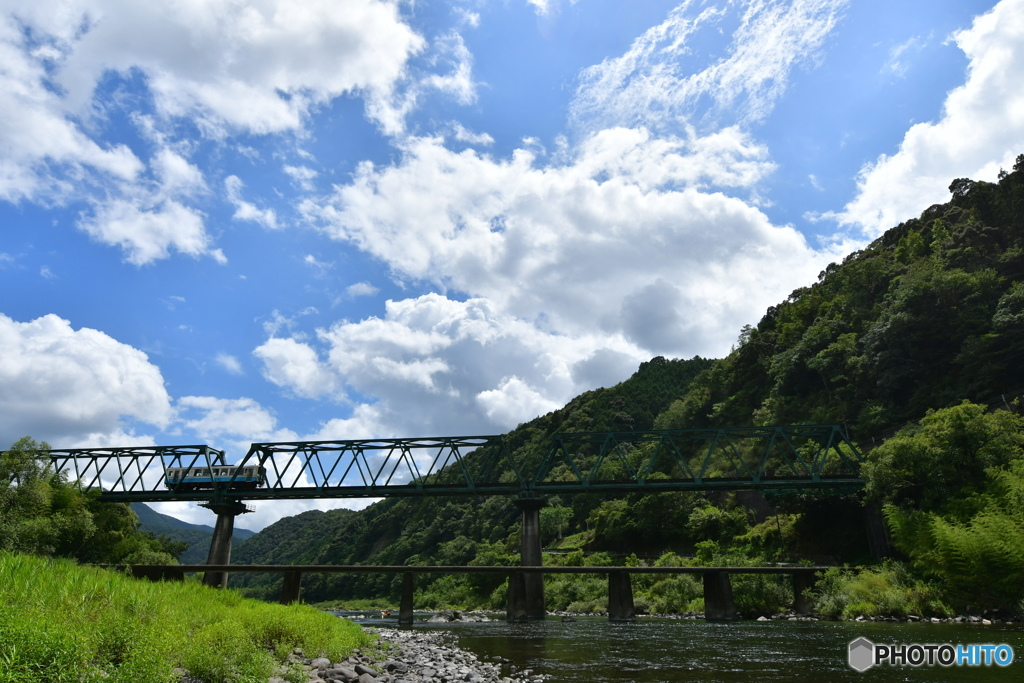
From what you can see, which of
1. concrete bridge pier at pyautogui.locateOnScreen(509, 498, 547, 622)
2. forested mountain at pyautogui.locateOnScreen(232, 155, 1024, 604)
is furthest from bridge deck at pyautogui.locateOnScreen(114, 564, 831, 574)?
forested mountain at pyautogui.locateOnScreen(232, 155, 1024, 604)

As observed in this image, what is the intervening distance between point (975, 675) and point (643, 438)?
51.9 metres

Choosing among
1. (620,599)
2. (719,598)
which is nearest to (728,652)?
(719,598)

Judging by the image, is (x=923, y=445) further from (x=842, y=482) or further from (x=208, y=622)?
(x=208, y=622)

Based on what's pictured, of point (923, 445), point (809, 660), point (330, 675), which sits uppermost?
point (923, 445)

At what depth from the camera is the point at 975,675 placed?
1681cm

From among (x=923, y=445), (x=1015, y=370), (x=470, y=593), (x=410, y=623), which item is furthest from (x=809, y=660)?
(x=470, y=593)

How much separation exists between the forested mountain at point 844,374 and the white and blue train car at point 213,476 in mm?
40690

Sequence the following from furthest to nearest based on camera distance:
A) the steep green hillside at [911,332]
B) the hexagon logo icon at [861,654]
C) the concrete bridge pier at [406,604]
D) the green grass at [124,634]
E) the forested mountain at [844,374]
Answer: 1. the forested mountain at [844,374]
2. the steep green hillside at [911,332]
3. the concrete bridge pier at [406,604]
4. the hexagon logo icon at [861,654]
5. the green grass at [124,634]

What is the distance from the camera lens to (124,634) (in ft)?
34.6

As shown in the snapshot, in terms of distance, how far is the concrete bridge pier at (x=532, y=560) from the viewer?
2132 inches

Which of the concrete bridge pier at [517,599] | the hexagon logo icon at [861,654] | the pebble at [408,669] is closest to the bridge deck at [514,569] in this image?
the concrete bridge pier at [517,599]

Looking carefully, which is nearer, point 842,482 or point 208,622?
point 208,622

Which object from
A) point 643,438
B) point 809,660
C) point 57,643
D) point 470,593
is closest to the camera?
point 57,643

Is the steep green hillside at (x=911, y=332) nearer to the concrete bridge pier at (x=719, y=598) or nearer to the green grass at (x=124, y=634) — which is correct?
the concrete bridge pier at (x=719, y=598)
